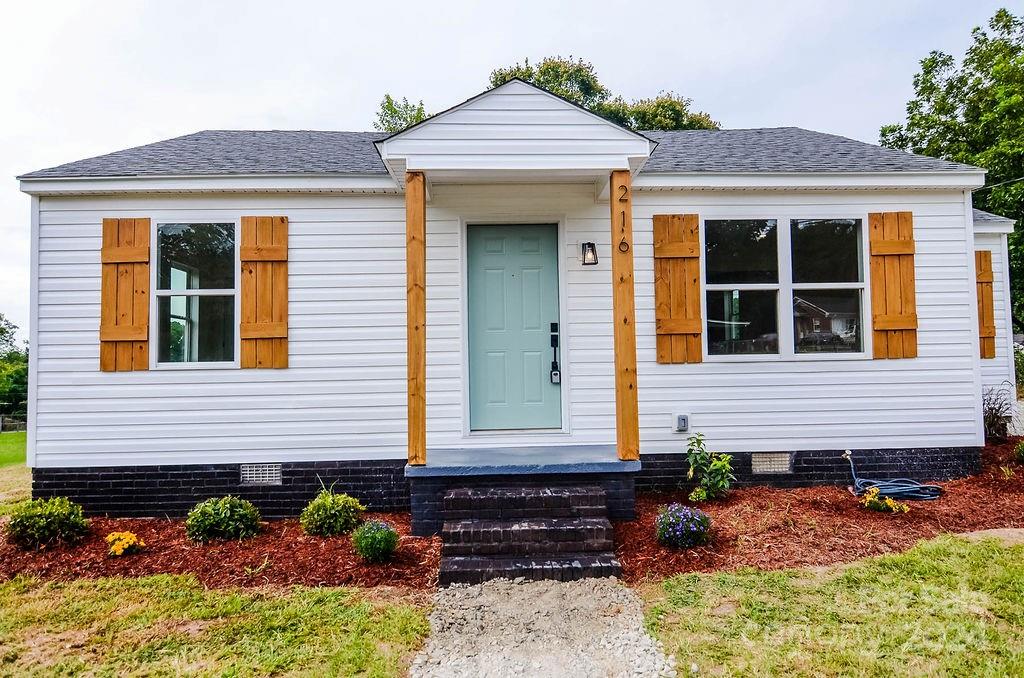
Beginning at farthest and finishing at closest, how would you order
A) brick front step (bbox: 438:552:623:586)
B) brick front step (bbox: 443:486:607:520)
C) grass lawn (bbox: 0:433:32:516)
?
1. grass lawn (bbox: 0:433:32:516)
2. brick front step (bbox: 443:486:607:520)
3. brick front step (bbox: 438:552:623:586)

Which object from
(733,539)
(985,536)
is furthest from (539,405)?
(985,536)

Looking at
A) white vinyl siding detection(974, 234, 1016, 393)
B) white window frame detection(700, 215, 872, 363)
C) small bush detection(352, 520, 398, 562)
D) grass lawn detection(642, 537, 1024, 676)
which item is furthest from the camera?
white vinyl siding detection(974, 234, 1016, 393)

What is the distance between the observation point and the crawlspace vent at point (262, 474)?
16.4 feet

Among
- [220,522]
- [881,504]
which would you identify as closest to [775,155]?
[881,504]

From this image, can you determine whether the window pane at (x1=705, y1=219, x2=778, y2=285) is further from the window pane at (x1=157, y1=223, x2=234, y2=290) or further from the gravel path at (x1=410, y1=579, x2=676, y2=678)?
the window pane at (x1=157, y1=223, x2=234, y2=290)

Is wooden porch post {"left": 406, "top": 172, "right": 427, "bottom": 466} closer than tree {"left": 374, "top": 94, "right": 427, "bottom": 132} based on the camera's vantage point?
Yes

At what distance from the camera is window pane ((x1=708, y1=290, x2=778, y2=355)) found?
17.3ft

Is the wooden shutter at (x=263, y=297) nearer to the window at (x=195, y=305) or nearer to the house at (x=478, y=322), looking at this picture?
the house at (x=478, y=322)

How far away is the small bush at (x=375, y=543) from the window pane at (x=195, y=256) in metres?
2.73

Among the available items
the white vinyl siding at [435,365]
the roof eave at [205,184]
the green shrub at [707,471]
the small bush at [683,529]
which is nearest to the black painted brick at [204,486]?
the white vinyl siding at [435,365]

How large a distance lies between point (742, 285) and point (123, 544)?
5.58m

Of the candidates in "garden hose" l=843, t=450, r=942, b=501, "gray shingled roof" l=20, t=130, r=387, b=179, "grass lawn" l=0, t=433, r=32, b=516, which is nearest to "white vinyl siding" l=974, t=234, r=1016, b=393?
"garden hose" l=843, t=450, r=942, b=501

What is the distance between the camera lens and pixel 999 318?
6934 mm

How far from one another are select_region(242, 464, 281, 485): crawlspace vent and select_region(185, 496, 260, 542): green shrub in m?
0.64
